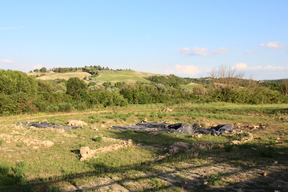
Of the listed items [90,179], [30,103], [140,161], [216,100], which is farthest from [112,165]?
[216,100]

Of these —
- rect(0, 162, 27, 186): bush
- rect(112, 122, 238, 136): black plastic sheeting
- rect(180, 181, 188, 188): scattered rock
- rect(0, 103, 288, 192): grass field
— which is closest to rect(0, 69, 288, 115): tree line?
rect(112, 122, 238, 136): black plastic sheeting

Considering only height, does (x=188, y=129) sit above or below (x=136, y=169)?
below

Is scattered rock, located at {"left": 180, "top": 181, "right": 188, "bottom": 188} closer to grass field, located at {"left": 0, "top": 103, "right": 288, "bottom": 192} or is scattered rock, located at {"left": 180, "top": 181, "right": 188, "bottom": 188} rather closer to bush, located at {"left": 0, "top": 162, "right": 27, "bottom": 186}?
grass field, located at {"left": 0, "top": 103, "right": 288, "bottom": 192}

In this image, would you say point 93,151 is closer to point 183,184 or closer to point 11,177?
point 11,177

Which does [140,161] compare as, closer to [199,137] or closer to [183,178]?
[183,178]

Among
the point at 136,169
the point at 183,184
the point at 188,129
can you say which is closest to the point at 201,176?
the point at 183,184

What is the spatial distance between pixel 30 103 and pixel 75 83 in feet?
62.9

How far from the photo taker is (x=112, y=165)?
6078 mm

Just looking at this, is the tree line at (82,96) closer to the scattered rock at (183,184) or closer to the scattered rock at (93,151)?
the scattered rock at (93,151)

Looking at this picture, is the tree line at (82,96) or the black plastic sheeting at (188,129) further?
the tree line at (82,96)

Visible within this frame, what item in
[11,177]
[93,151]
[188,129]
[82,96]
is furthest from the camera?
[82,96]

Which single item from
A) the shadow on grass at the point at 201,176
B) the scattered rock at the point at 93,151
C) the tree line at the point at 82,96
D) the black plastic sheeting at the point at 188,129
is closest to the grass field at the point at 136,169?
the shadow on grass at the point at 201,176

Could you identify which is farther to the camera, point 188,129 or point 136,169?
point 188,129

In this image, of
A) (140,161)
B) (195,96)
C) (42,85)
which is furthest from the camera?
(42,85)
